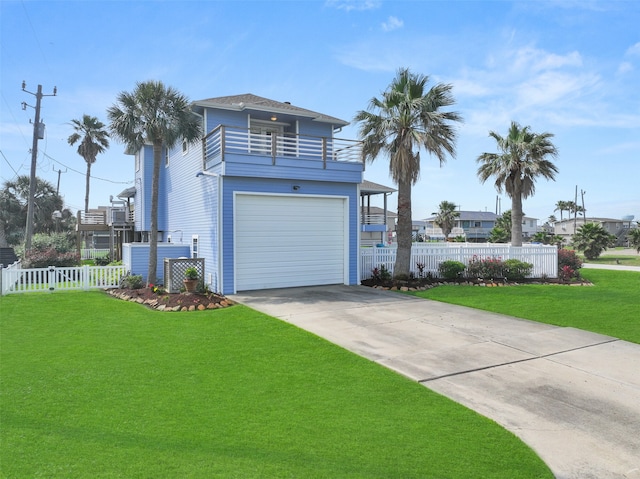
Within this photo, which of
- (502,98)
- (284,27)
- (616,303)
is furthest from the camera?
(502,98)

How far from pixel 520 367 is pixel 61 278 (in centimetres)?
1419

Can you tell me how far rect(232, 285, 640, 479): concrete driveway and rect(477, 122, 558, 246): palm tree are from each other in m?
12.4

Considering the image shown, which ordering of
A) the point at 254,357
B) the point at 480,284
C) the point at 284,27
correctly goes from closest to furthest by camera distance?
1. the point at 254,357
2. the point at 284,27
3. the point at 480,284

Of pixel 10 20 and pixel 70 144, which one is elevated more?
pixel 70 144

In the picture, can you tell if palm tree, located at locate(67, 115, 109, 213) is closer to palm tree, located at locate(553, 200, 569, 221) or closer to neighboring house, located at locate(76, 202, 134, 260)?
neighboring house, located at locate(76, 202, 134, 260)

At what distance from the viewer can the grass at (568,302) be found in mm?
9250

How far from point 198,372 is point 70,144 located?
145 ft

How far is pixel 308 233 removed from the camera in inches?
571

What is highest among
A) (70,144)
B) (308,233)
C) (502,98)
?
(70,144)

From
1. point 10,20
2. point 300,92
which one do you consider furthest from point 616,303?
point 10,20

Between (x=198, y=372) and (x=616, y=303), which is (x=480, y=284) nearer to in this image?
(x=616, y=303)

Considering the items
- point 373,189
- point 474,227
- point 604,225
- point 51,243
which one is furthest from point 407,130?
point 604,225

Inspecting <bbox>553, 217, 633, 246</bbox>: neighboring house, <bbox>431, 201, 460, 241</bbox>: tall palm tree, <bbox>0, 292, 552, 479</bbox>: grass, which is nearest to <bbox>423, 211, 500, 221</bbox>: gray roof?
<bbox>553, 217, 633, 246</bbox>: neighboring house

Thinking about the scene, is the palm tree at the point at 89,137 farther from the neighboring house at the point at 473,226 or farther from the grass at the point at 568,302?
the neighboring house at the point at 473,226
